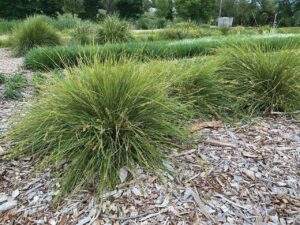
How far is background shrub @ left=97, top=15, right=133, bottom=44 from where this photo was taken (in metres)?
7.98

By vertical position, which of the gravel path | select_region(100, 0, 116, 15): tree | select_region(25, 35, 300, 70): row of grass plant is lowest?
the gravel path

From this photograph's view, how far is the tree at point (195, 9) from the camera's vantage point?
81.1 ft

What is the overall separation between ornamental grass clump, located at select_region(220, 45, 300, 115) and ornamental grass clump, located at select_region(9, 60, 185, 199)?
97 centimetres

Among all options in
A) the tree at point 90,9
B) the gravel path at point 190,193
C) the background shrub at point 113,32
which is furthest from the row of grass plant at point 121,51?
the tree at point 90,9

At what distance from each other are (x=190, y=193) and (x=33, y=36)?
6445mm

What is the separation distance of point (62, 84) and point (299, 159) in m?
1.77

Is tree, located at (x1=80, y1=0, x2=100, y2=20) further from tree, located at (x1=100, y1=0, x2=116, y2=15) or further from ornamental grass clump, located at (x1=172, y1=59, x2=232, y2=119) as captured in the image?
ornamental grass clump, located at (x1=172, y1=59, x2=232, y2=119)

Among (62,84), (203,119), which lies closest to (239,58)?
(203,119)

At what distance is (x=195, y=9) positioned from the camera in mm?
25078

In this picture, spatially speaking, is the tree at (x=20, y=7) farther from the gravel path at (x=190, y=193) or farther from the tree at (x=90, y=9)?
the gravel path at (x=190, y=193)

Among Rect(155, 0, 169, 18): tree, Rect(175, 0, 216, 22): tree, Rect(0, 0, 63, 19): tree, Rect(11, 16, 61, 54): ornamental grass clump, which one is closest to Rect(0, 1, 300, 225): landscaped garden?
Rect(11, 16, 61, 54): ornamental grass clump

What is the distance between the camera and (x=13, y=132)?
2.35 m

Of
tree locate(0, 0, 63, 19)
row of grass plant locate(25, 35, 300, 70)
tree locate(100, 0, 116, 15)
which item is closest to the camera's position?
row of grass plant locate(25, 35, 300, 70)

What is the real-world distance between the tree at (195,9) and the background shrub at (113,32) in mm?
17635
